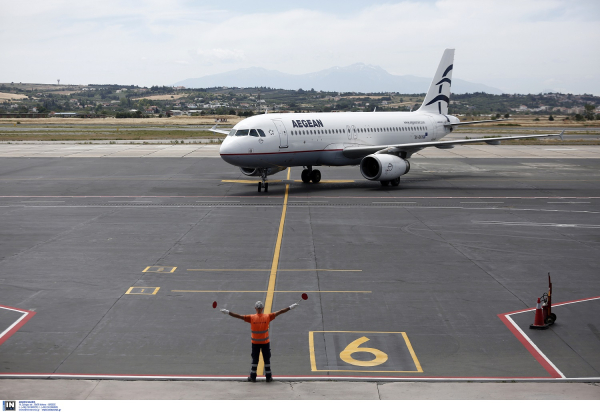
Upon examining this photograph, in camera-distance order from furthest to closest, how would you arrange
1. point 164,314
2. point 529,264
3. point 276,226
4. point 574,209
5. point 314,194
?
point 314,194, point 574,209, point 276,226, point 529,264, point 164,314

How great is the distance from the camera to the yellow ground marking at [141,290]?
1855 centimetres

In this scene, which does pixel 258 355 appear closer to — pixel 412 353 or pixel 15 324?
pixel 412 353

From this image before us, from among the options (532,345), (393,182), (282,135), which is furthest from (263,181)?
(532,345)

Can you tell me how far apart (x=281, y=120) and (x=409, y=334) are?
85.4 ft

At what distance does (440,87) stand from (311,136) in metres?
17.8

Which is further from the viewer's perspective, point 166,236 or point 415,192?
point 415,192

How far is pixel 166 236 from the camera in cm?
2670

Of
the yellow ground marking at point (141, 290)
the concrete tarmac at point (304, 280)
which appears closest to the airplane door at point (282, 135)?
the concrete tarmac at point (304, 280)

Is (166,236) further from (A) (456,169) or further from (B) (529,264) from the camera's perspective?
(A) (456,169)

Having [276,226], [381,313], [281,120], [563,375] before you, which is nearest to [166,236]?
[276,226]

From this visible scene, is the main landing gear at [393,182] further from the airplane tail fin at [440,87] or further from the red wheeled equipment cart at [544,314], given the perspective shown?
the red wheeled equipment cart at [544,314]

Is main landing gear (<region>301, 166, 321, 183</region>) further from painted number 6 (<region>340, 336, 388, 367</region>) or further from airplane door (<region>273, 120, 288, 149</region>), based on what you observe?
painted number 6 (<region>340, 336, 388, 367</region>)

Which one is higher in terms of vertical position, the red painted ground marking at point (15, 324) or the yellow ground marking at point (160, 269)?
the red painted ground marking at point (15, 324)

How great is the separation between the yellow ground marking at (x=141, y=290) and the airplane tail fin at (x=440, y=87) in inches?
1514
